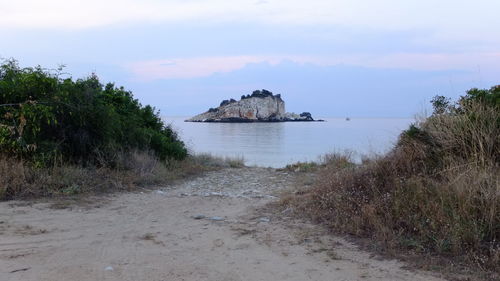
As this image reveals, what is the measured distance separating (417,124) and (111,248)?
5939 mm

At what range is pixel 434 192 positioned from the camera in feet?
21.9

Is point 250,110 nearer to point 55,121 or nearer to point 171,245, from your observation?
point 55,121

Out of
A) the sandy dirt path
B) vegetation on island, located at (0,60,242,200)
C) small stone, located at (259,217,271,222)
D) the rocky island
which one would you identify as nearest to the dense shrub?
vegetation on island, located at (0,60,242,200)

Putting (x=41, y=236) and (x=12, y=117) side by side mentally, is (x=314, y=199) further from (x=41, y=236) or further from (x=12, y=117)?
(x=12, y=117)

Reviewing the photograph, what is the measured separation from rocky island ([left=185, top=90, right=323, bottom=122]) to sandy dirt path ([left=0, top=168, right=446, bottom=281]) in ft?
166

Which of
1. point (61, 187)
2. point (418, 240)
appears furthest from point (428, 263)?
point (61, 187)

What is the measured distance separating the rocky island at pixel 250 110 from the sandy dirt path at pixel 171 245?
50560mm

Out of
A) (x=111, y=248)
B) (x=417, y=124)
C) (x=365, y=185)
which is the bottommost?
(x=111, y=248)

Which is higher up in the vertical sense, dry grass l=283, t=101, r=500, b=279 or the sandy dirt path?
dry grass l=283, t=101, r=500, b=279

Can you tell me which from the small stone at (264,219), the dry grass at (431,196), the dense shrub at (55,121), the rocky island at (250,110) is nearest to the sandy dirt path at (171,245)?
the small stone at (264,219)

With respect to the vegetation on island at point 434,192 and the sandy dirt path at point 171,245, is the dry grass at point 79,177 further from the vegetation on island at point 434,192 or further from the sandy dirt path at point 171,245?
the vegetation on island at point 434,192

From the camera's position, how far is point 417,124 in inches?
354

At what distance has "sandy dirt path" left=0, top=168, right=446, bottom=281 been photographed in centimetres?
516

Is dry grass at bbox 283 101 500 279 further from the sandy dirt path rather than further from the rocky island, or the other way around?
the rocky island
